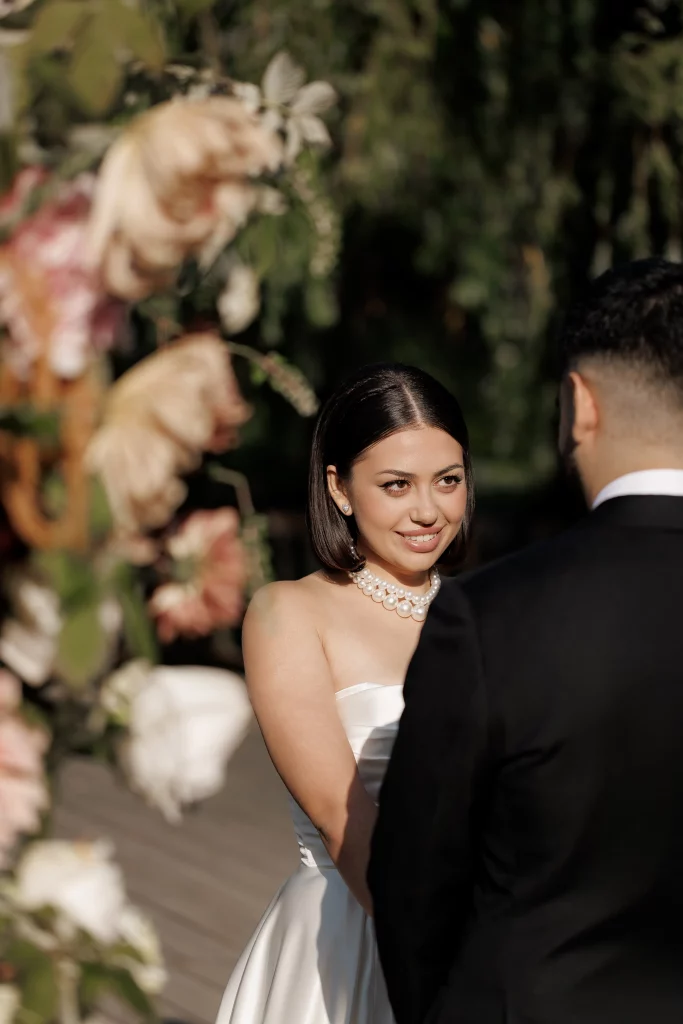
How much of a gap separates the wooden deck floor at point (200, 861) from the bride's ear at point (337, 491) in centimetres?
238

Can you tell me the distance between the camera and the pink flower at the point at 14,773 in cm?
78

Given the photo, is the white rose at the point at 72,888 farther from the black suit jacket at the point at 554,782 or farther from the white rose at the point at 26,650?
the black suit jacket at the point at 554,782

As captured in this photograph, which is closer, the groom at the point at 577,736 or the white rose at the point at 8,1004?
the white rose at the point at 8,1004

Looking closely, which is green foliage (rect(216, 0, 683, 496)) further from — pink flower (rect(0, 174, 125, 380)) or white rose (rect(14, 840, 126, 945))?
white rose (rect(14, 840, 126, 945))

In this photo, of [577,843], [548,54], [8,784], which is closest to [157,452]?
[8,784]

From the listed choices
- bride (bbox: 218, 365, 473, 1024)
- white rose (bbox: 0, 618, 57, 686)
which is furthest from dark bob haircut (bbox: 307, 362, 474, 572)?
white rose (bbox: 0, 618, 57, 686)

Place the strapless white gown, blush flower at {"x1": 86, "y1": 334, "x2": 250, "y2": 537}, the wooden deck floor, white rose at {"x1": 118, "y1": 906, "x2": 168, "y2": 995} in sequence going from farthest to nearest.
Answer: the wooden deck floor < the strapless white gown < white rose at {"x1": 118, "y1": 906, "x2": 168, "y2": 995} < blush flower at {"x1": 86, "y1": 334, "x2": 250, "y2": 537}

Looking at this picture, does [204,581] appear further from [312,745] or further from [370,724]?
[370,724]

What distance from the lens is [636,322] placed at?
4.15 feet

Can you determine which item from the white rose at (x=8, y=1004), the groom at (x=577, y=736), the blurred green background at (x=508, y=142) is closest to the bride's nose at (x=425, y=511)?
the groom at (x=577, y=736)

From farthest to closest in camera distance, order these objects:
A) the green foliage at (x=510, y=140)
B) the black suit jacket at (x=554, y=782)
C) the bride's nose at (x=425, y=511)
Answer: the green foliage at (x=510, y=140) → the bride's nose at (x=425, y=511) → the black suit jacket at (x=554, y=782)

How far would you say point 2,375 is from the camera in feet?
2.61

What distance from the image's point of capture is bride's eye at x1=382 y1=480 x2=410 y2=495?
70.4 inches

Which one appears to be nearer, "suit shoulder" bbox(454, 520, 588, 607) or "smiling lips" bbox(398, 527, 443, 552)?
"suit shoulder" bbox(454, 520, 588, 607)
